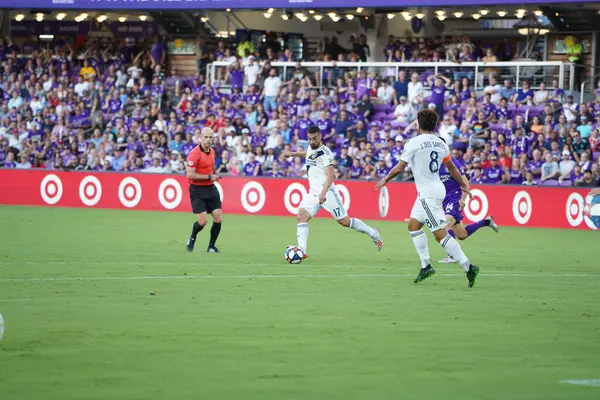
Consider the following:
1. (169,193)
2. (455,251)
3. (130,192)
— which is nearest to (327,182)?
(455,251)

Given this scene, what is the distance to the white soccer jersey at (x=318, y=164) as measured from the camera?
60.5ft

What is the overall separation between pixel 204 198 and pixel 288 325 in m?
9.02

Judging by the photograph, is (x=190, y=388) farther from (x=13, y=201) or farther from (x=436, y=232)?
(x=13, y=201)

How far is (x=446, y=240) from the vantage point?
13984mm

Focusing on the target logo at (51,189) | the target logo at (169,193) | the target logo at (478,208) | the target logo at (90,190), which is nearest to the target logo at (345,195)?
the target logo at (478,208)

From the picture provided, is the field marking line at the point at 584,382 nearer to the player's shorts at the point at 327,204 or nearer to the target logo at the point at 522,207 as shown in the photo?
the player's shorts at the point at 327,204

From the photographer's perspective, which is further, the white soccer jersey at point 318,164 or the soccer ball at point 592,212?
the soccer ball at point 592,212

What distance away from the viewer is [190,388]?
7926 millimetres

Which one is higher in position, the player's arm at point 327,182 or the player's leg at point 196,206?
the player's arm at point 327,182

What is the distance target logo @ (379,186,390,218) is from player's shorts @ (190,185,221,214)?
34.2 ft

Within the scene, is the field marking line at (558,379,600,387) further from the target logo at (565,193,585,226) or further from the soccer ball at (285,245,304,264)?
the target logo at (565,193,585,226)

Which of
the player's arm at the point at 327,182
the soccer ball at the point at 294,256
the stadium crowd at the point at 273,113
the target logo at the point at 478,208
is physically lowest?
the soccer ball at the point at 294,256

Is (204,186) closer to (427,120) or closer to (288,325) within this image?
(427,120)

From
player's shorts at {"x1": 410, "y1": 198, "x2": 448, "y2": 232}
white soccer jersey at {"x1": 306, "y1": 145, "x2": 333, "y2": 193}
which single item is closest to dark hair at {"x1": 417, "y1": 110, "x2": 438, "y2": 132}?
player's shorts at {"x1": 410, "y1": 198, "x2": 448, "y2": 232}
